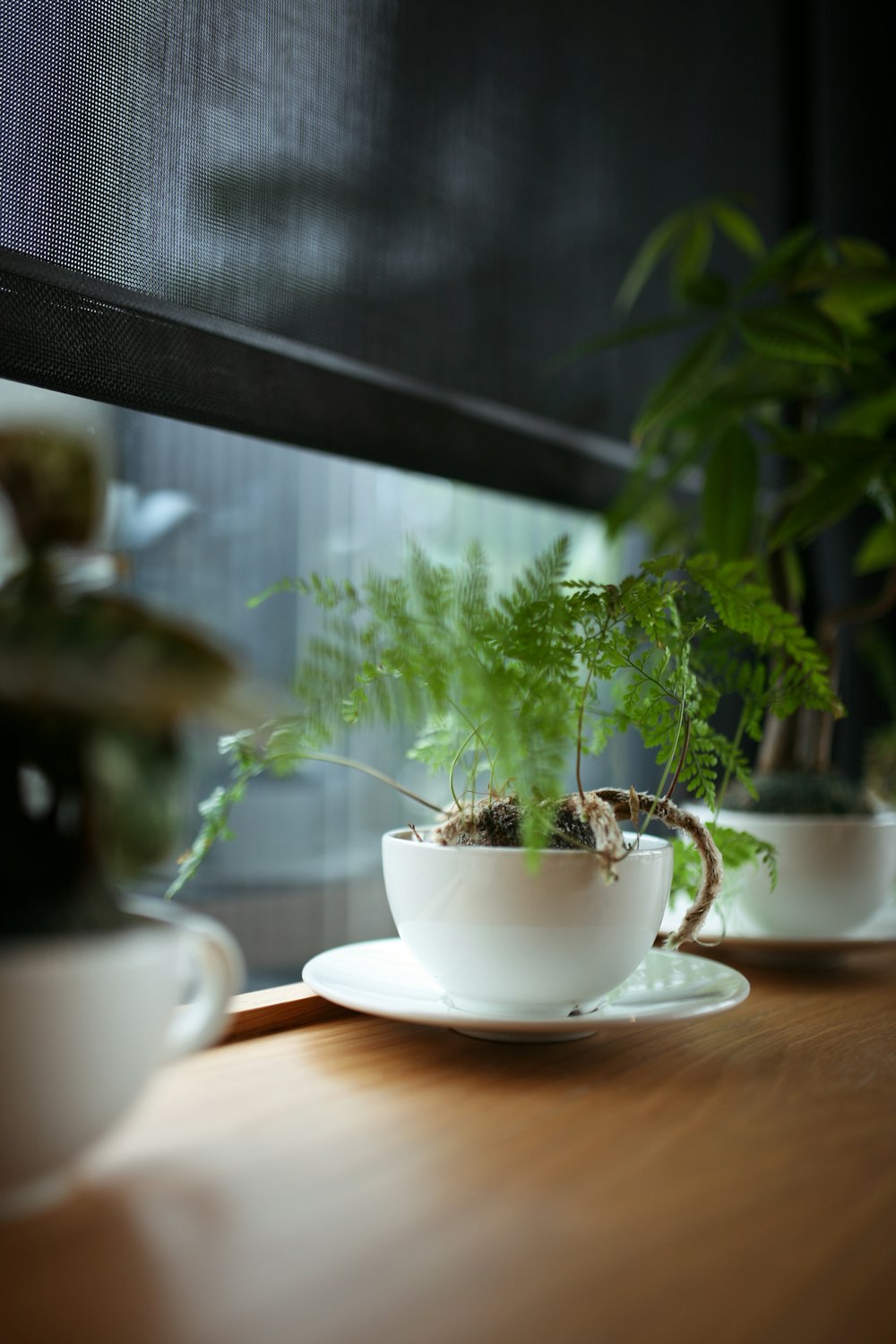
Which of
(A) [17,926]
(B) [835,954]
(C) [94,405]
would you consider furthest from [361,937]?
(A) [17,926]

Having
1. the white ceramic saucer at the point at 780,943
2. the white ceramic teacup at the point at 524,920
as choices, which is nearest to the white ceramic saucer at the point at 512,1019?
the white ceramic teacup at the point at 524,920

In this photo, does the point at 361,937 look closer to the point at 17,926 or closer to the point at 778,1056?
the point at 778,1056

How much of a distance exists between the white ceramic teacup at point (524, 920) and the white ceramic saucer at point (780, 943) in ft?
0.78

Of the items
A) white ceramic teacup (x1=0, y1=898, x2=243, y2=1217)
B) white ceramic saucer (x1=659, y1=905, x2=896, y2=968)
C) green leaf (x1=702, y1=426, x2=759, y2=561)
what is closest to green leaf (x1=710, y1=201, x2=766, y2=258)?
green leaf (x1=702, y1=426, x2=759, y2=561)

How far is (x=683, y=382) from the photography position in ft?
3.10

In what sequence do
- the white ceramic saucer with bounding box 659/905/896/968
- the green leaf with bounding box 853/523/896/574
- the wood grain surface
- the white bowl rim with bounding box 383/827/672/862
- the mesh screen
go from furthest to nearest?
1. the green leaf with bounding box 853/523/896/574
2. the white ceramic saucer with bounding box 659/905/896/968
3. the mesh screen
4. the white bowl rim with bounding box 383/827/672/862
5. the wood grain surface

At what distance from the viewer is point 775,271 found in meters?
0.96

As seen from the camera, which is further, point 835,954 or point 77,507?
point 835,954

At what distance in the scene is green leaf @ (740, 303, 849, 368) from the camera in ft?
2.73

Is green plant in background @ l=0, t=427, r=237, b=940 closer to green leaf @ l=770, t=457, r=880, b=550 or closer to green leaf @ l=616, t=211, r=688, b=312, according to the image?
green leaf @ l=770, t=457, r=880, b=550

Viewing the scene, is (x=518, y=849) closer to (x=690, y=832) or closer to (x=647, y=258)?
(x=690, y=832)

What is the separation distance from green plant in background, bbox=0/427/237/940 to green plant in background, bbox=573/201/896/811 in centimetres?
58

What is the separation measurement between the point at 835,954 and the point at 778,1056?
268 millimetres

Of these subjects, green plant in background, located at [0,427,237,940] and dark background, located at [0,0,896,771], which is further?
dark background, located at [0,0,896,771]
